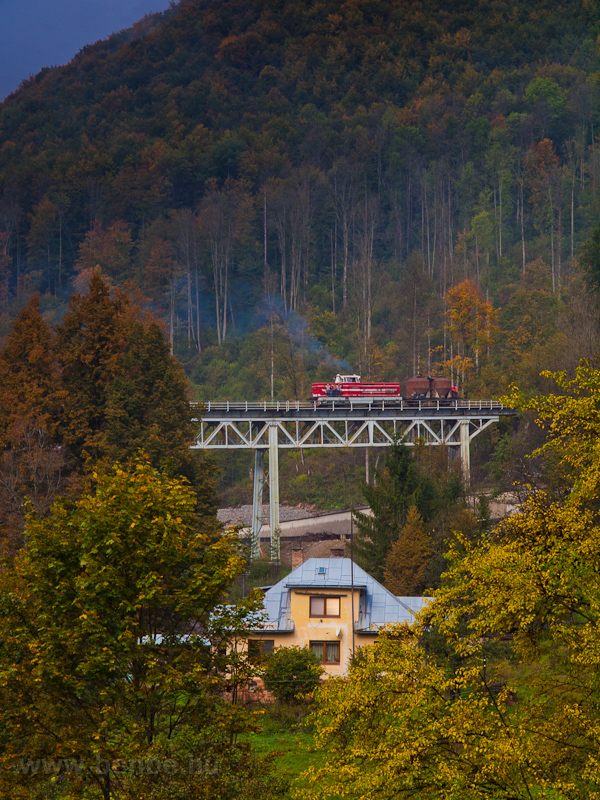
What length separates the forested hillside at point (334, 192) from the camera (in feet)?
314

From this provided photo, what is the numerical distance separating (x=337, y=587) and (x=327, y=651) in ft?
8.19

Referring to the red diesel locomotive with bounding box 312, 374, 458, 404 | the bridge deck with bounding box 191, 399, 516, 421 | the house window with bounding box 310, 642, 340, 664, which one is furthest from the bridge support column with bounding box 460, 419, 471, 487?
the house window with bounding box 310, 642, 340, 664

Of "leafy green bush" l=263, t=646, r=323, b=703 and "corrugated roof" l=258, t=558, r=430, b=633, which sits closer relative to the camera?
"leafy green bush" l=263, t=646, r=323, b=703

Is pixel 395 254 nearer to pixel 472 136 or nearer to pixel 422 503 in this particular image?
pixel 472 136

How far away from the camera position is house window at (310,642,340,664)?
115 feet

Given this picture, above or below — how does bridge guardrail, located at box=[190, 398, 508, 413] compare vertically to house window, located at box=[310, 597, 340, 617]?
above

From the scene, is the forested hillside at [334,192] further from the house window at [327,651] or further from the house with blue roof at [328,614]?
the house window at [327,651]

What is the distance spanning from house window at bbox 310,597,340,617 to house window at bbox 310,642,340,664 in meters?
1.19

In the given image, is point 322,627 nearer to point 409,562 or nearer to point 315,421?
point 409,562

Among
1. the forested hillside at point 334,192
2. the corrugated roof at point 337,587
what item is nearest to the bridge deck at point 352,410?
the forested hillside at point 334,192

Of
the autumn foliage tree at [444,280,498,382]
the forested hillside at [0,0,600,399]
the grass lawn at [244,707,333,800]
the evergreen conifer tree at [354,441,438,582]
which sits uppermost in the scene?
the forested hillside at [0,0,600,399]

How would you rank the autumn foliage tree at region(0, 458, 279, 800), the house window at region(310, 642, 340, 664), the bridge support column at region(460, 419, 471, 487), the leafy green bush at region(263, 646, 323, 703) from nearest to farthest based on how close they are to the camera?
1. the autumn foliage tree at region(0, 458, 279, 800)
2. the leafy green bush at region(263, 646, 323, 703)
3. the house window at region(310, 642, 340, 664)
4. the bridge support column at region(460, 419, 471, 487)

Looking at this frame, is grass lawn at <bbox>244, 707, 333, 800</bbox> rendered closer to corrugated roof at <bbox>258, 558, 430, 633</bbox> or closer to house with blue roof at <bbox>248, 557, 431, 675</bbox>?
house with blue roof at <bbox>248, 557, 431, 675</bbox>

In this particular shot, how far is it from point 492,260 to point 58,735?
326 ft
